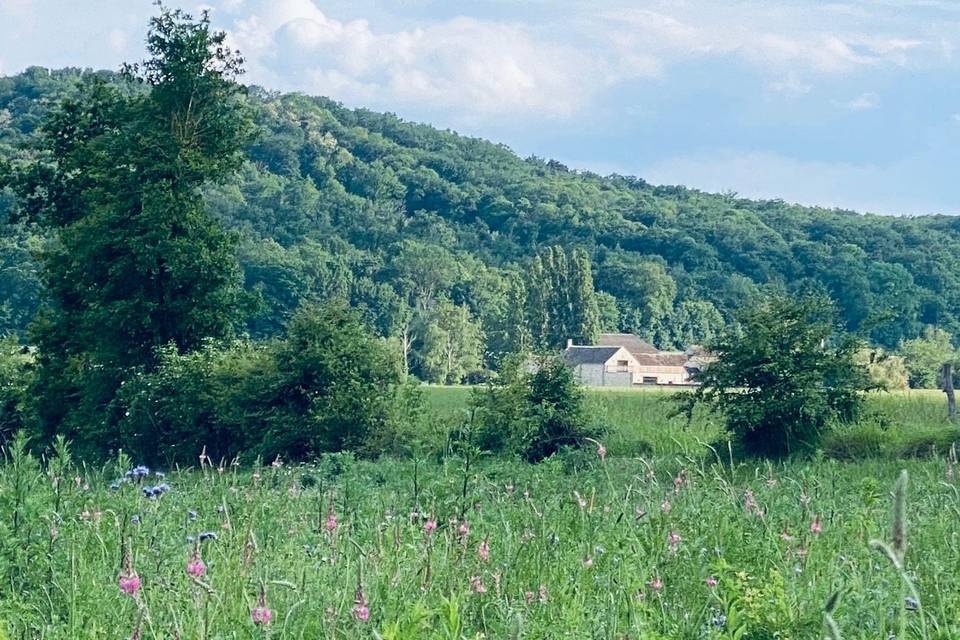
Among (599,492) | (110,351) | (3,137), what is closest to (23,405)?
(110,351)

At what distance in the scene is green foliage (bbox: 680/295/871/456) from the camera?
65.4ft

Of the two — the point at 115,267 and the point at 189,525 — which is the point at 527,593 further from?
the point at 115,267

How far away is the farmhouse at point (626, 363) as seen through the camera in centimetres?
7312

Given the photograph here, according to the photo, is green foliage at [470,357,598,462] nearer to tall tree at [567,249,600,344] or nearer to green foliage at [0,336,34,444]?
green foliage at [0,336,34,444]

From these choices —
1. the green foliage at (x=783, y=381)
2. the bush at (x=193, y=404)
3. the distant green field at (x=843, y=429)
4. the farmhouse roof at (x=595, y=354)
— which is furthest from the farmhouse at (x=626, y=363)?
the green foliage at (x=783, y=381)

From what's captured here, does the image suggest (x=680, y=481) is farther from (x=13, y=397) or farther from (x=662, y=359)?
(x=662, y=359)

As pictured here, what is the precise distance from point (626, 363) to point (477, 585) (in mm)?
71879

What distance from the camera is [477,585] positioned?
15.3 feet

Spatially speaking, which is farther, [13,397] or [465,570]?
[13,397]

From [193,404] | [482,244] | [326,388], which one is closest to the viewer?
[326,388]

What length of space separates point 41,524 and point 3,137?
266ft

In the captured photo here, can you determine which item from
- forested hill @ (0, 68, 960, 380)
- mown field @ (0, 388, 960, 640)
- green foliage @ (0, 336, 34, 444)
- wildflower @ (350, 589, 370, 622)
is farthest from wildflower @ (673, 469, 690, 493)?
forested hill @ (0, 68, 960, 380)

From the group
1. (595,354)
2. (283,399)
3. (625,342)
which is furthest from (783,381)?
(625,342)

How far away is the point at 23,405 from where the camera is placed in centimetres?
2981
